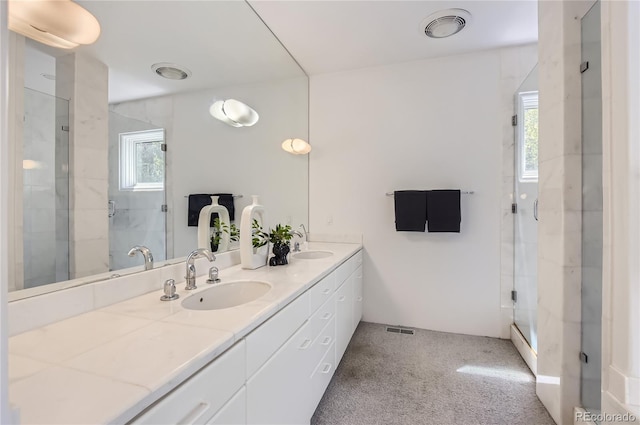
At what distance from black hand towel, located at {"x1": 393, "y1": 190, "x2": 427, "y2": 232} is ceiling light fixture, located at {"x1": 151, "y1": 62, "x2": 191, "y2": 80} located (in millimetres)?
1836

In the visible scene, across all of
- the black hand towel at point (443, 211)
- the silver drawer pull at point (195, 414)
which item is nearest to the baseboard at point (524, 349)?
the black hand towel at point (443, 211)

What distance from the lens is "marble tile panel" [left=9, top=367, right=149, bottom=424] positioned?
0.48 meters

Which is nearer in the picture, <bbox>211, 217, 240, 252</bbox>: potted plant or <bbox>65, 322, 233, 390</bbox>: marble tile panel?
<bbox>65, 322, 233, 390</bbox>: marble tile panel

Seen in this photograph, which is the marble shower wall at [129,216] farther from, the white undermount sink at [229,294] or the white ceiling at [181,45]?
the white undermount sink at [229,294]

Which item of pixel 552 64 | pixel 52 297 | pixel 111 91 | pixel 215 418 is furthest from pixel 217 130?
pixel 552 64

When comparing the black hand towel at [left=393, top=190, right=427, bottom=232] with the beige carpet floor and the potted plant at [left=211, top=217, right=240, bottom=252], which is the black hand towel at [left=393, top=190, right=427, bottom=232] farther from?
the potted plant at [left=211, top=217, right=240, bottom=252]

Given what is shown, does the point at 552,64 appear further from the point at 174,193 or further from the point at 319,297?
the point at 174,193

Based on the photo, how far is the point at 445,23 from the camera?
2041 mm

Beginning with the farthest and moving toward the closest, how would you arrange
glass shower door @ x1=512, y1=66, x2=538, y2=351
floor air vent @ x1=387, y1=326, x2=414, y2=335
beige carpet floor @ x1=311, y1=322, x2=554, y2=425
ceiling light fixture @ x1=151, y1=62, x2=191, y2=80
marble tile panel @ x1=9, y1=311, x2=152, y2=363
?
floor air vent @ x1=387, y1=326, x2=414, y2=335
glass shower door @ x1=512, y1=66, x2=538, y2=351
beige carpet floor @ x1=311, y1=322, x2=554, y2=425
ceiling light fixture @ x1=151, y1=62, x2=191, y2=80
marble tile panel @ x1=9, y1=311, x2=152, y2=363

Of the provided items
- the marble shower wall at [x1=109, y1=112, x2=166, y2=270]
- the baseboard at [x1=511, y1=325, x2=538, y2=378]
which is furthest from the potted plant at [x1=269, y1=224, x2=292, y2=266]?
the baseboard at [x1=511, y1=325, x2=538, y2=378]

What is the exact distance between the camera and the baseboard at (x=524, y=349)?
1896 mm

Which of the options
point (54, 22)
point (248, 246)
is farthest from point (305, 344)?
point (54, 22)

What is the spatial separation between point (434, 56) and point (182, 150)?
2.30 metres

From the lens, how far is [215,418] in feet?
2.37
